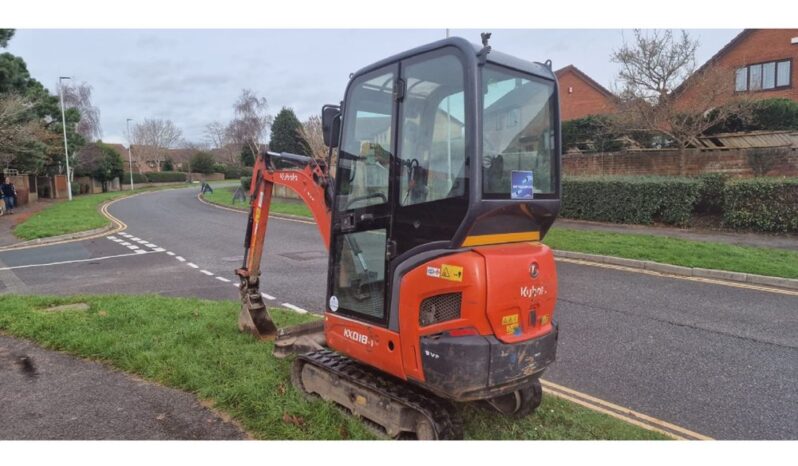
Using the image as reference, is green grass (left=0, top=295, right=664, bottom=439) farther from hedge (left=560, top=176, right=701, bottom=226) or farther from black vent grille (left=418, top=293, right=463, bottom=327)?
hedge (left=560, top=176, right=701, bottom=226)

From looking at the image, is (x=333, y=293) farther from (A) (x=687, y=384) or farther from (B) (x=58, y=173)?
(B) (x=58, y=173)

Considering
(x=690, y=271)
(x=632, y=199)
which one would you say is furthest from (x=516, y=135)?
(x=632, y=199)

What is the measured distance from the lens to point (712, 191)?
47.1 ft

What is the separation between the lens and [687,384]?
4.79 meters

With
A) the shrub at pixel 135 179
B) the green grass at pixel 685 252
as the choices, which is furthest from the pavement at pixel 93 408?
the shrub at pixel 135 179

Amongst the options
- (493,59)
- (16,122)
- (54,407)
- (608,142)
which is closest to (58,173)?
(16,122)

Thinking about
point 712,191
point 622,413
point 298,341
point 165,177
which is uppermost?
point 165,177

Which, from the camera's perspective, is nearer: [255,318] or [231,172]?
[255,318]

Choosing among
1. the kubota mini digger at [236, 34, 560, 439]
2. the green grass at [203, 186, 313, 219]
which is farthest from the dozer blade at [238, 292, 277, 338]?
the green grass at [203, 186, 313, 219]

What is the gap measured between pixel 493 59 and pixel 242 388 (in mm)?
3229

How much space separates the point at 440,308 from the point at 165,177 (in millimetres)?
65575

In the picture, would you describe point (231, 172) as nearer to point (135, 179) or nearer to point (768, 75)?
point (135, 179)

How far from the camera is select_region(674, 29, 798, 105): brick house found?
2580cm

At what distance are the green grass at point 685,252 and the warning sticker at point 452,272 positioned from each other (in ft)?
27.5
